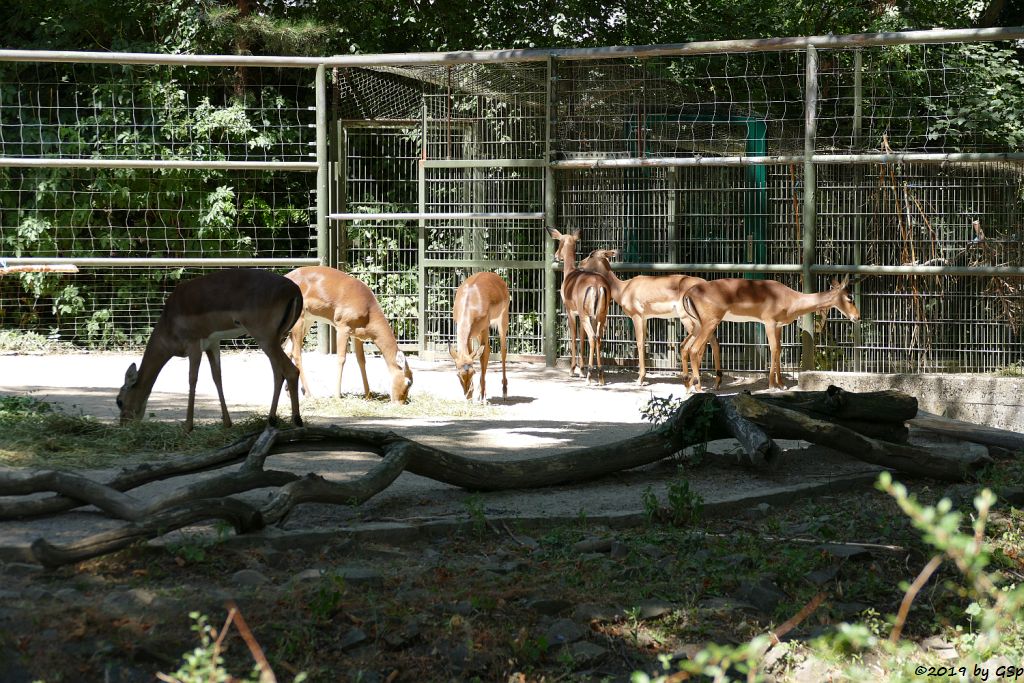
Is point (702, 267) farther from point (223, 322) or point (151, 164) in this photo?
point (151, 164)

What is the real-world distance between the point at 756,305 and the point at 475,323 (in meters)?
3.12

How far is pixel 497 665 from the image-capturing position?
4445mm

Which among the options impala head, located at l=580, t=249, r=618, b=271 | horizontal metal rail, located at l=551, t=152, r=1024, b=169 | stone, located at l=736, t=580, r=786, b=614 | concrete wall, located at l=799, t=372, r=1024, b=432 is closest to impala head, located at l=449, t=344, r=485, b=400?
impala head, located at l=580, t=249, r=618, b=271

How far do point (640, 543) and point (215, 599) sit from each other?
83.7 inches

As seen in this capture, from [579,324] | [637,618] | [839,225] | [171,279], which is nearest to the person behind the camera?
[637,618]

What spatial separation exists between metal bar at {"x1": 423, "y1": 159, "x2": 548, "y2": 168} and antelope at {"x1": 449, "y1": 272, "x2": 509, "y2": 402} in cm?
251

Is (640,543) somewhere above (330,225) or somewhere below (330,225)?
below

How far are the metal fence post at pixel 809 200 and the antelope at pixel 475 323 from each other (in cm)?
344

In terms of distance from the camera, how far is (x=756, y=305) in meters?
12.3

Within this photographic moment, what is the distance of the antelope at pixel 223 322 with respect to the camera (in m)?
8.51

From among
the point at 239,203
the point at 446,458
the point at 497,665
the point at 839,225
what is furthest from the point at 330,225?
the point at 497,665

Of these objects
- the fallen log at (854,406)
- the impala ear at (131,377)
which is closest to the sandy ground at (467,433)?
the fallen log at (854,406)

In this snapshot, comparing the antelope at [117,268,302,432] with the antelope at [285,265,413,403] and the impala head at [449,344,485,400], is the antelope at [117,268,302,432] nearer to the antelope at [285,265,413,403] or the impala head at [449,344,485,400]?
the antelope at [285,265,413,403]

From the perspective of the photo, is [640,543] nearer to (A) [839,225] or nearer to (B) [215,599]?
(B) [215,599]
